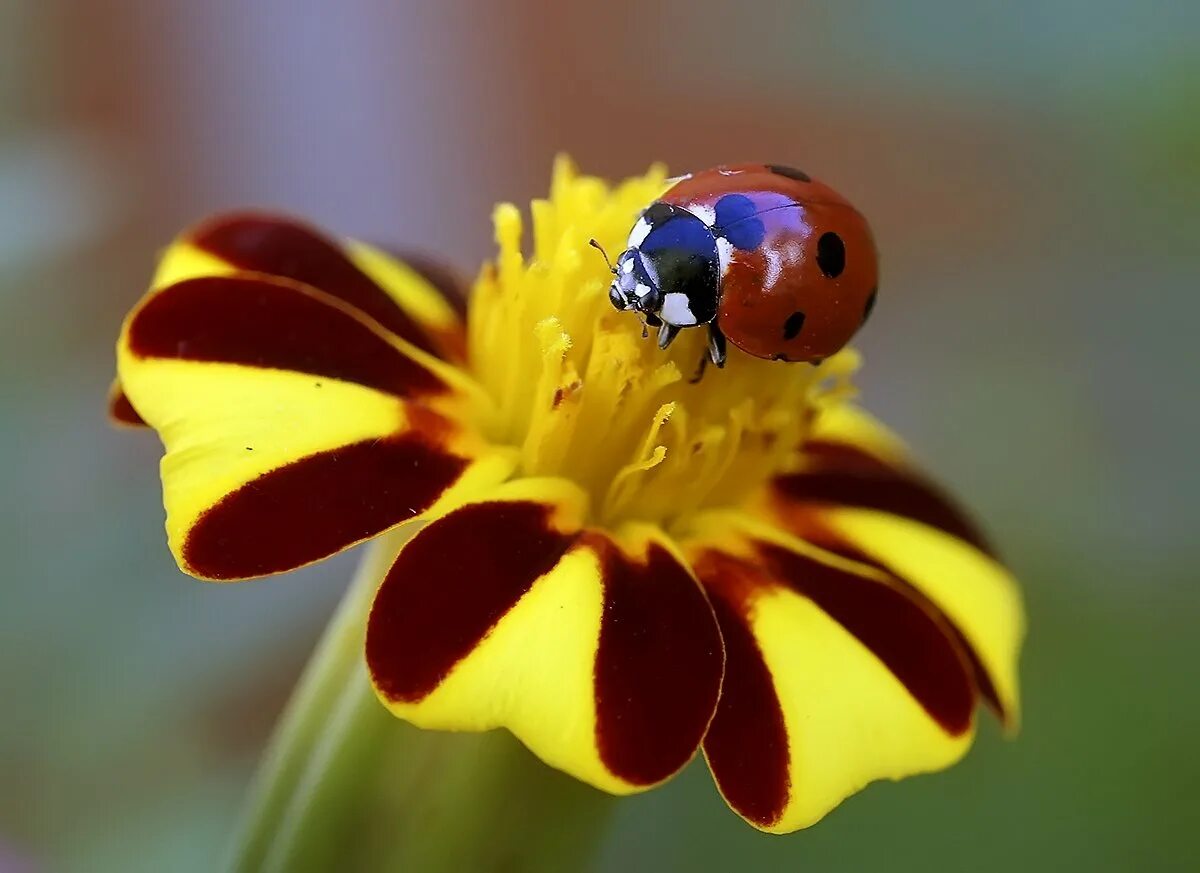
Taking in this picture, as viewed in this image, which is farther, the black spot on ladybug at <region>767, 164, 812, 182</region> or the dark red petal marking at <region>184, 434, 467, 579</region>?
the black spot on ladybug at <region>767, 164, 812, 182</region>

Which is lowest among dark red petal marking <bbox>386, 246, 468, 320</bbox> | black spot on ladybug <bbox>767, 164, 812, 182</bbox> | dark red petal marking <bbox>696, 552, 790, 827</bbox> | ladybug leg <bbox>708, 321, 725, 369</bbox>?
dark red petal marking <bbox>696, 552, 790, 827</bbox>

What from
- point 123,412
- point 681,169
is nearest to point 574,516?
point 123,412

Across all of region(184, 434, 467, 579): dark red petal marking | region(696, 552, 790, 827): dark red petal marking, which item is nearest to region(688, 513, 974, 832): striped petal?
region(696, 552, 790, 827): dark red petal marking

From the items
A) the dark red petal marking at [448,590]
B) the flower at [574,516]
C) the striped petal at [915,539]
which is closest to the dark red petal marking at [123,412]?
the flower at [574,516]

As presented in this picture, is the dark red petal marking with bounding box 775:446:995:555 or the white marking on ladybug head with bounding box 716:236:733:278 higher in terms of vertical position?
the white marking on ladybug head with bounding box 716:236:733:278

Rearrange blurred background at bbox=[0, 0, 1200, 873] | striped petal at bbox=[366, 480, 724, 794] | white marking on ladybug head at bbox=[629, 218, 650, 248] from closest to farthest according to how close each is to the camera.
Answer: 1. striped petal at bbox=[366, 480, 724, 794]
2. white marking on ladybug head at bbox=[629, 218, 650, 248]
3. blurred background at bbox=[0, 0, 1200, 873]

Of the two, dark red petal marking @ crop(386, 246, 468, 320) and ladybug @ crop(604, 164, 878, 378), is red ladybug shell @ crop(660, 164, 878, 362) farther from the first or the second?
dark red petal marking @ crop(386, 246, 468, 320)

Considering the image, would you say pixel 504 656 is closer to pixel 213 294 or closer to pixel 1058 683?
pixel 213 294
